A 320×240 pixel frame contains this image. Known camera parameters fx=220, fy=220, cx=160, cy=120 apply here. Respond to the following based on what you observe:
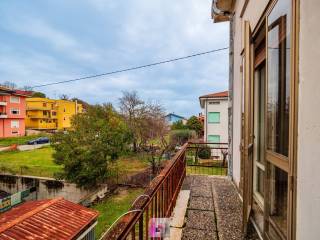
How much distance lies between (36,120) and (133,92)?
72.4 feet

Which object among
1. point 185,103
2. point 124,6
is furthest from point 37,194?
point 185,103

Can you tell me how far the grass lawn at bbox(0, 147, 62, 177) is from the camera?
15473 mm

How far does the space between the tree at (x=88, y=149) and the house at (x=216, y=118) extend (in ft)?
24.4

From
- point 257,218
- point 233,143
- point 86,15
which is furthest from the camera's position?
point 86,15

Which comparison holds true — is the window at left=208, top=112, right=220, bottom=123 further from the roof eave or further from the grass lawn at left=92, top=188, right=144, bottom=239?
the roof eave

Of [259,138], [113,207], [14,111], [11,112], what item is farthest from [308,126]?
[14,111]

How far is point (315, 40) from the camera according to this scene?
40.6 inches

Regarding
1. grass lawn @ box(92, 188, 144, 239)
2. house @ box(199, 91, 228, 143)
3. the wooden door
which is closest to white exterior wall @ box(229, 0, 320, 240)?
Result: the wooden door

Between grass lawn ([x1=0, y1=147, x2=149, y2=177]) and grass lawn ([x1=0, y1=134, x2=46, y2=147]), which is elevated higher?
grass lawn ([x1=0, y1=134, x2=46, y2=147])

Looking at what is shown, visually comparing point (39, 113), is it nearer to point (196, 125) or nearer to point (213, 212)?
point (196, 125)

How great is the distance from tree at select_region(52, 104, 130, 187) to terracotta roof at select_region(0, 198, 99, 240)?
4127 millimetres

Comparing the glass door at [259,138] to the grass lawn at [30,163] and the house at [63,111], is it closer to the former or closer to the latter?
the grass lawn at [30,163]

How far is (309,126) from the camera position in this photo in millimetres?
1099

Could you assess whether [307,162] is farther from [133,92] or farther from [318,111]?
[133,92]
